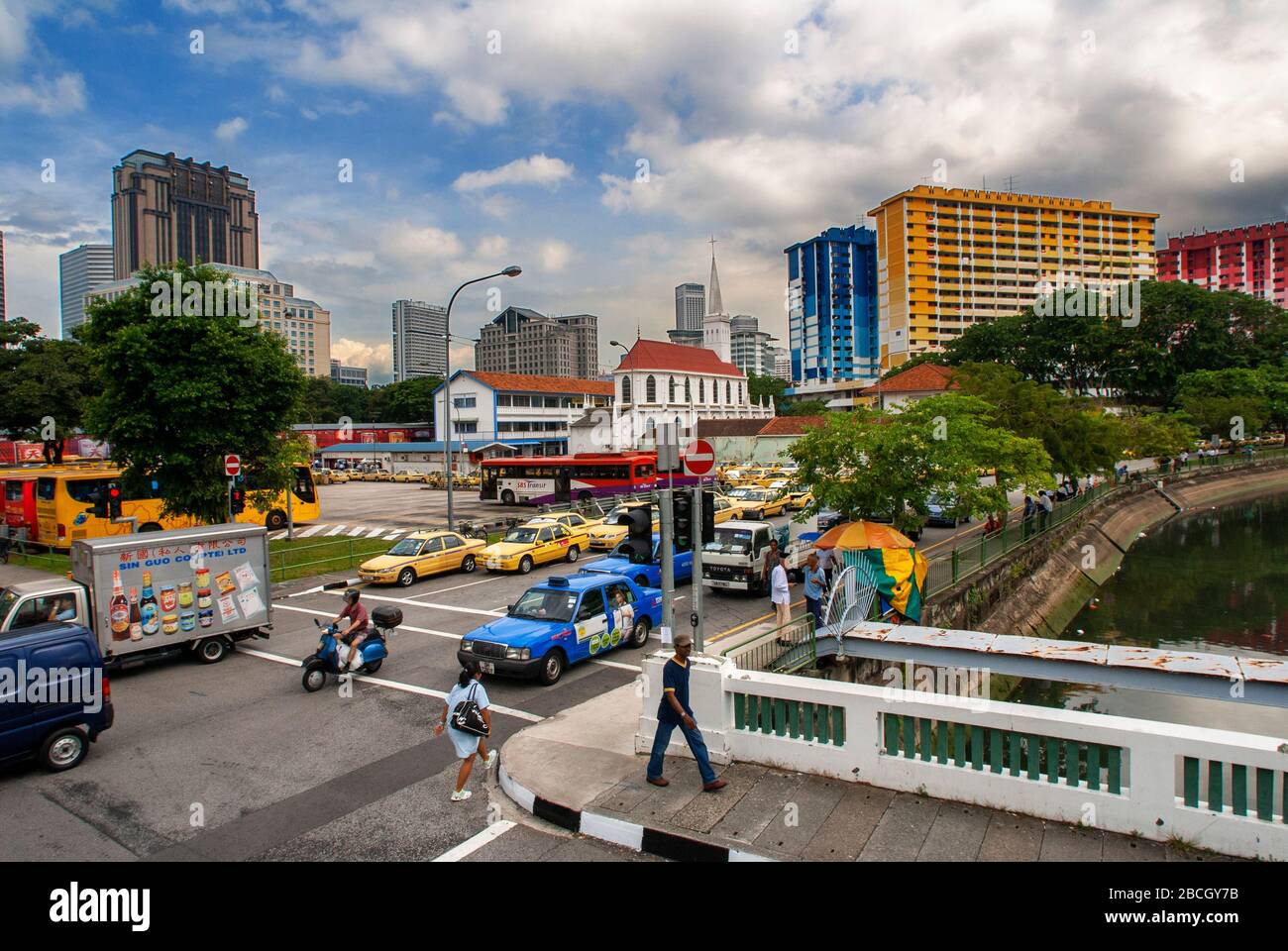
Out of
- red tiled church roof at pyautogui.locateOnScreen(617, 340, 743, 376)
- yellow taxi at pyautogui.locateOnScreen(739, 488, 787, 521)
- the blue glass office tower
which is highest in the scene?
the blue glass office tower

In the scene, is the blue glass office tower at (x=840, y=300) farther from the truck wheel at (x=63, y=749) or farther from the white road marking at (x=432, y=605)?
the truck wheel at (x=63, y=749)

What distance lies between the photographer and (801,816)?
22.2 ft

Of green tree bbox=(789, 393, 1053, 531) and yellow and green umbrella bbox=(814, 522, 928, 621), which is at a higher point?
green tree bbox=(789, 393, 1053, 531)

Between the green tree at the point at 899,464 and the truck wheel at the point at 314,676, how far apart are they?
1180 centimetres

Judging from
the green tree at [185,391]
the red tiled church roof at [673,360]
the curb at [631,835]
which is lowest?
the curb at [631,835]

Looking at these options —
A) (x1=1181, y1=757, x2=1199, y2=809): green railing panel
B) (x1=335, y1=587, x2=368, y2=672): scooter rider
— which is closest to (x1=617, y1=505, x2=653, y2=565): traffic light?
(x1=1181, y1=757, x2=1199, y2=809): green railing panel

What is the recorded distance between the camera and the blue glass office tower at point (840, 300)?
161 metres

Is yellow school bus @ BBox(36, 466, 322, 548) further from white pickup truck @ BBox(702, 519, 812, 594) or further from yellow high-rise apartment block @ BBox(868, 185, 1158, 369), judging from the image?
yellow high-rise apartment block @ BBox(868, 185, 1158, 369)

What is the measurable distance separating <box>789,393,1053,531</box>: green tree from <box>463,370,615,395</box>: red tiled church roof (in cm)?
5883

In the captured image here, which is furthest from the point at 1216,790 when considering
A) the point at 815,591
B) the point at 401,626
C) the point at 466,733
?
the point at 401,626

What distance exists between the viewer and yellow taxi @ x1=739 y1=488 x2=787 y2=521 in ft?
109

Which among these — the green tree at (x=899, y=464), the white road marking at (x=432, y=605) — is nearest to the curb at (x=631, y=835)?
the white road marking at (x=432, y=605)
